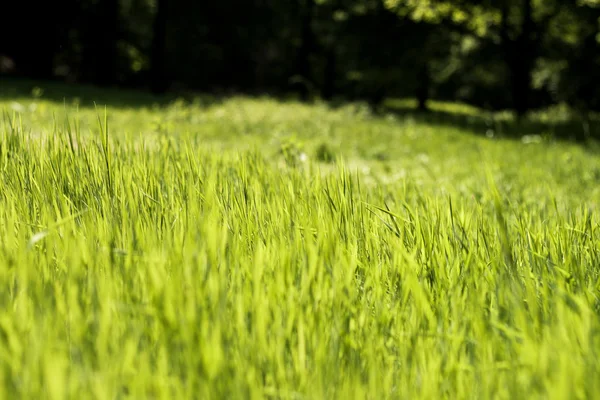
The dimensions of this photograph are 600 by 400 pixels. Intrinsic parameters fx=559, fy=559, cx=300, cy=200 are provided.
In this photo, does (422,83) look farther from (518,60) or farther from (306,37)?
(306,37)

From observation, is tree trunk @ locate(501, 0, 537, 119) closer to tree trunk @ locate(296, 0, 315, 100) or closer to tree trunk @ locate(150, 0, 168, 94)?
tree trunk @ locate(296, 0, 315, 100)

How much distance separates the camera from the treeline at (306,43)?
65.6ft

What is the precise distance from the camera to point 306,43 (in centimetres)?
3055

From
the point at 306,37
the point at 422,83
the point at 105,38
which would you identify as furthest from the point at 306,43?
the point at 105,38

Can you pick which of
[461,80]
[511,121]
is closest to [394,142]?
[511,121]

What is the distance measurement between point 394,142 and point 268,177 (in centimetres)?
836

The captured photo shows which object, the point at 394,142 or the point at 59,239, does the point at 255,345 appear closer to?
the point at 59,239

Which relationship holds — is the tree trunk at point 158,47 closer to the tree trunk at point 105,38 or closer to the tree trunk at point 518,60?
the tree trunk at point 105,38

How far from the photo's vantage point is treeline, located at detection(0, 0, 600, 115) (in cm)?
2000

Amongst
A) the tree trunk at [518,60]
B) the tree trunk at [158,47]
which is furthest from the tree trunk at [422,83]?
the tree trunk at [158,47]

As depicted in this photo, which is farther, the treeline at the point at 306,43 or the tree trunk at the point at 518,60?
the treeline at the point at 306,43

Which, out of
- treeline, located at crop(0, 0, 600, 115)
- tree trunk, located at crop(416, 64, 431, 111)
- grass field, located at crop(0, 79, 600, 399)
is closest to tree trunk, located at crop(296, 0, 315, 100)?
treeline, located at crop(0, 0, 600, 115)

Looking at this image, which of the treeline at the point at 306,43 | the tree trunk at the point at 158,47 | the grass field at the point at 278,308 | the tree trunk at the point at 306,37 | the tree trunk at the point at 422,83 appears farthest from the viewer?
the tree trunk at the point at 306,37

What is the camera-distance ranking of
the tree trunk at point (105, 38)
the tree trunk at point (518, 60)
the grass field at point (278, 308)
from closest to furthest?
the grass field at point (278, 308) < the tree trunk at point (518, 60) < the tree trunk at point (105, 38)
